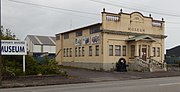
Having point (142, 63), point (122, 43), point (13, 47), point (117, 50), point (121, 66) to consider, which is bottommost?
point (121, 66)

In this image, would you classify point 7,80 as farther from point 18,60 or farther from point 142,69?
point 142,69

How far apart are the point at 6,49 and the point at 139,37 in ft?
65.0

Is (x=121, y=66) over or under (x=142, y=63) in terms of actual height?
under

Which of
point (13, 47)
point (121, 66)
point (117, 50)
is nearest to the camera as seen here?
point (13, 47)

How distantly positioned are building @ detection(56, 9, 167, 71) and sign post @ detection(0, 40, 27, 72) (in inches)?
568

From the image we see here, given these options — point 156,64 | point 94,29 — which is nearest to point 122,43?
point 94,29

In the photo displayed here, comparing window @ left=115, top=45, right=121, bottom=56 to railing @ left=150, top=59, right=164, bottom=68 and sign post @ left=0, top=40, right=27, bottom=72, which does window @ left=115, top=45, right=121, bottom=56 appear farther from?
sign post @ left=0, top=40, right=27, bottom=72

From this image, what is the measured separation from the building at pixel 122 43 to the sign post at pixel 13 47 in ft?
47.3

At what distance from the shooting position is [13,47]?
84.0 feet

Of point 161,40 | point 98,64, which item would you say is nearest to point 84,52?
point 98,64

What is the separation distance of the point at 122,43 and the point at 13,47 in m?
18.2

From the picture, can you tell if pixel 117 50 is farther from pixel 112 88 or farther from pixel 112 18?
pixel 112 88

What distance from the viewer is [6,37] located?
1109 inches

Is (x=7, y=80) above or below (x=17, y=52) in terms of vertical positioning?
below
